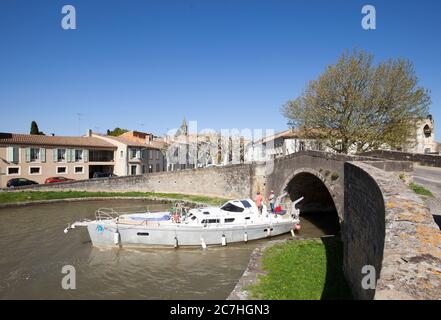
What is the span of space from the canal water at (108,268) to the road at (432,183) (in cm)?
654

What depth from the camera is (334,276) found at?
1042 cm

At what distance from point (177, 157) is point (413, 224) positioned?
54.6m

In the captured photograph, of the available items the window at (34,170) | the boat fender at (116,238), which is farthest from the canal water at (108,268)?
the window at (34,170)

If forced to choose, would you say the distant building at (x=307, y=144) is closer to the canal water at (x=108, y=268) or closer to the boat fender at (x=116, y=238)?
the canal water at (x=108, y=268)

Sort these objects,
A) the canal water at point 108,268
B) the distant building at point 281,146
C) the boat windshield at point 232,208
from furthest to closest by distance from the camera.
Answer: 1. the distant building at point 281,146
2. the boat windshield at point 232,208
3. the canal water at point 108,268

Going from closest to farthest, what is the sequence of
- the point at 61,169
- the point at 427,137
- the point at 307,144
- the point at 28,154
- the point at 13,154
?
the point at 307,144, the point at 13,154, the point at 28,154, the point at 61,169, the point at 427,137

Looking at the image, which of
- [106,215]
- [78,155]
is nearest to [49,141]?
[78,155]

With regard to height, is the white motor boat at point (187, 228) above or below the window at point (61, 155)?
below

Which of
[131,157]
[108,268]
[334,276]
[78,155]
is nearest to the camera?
[334,276]

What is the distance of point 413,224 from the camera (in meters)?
5.59

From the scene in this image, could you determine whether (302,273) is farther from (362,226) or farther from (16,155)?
(16,155)

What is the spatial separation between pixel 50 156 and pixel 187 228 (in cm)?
2886

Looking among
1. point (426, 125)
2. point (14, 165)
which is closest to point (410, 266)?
point (14, 165)

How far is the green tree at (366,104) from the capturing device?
78.6ft
